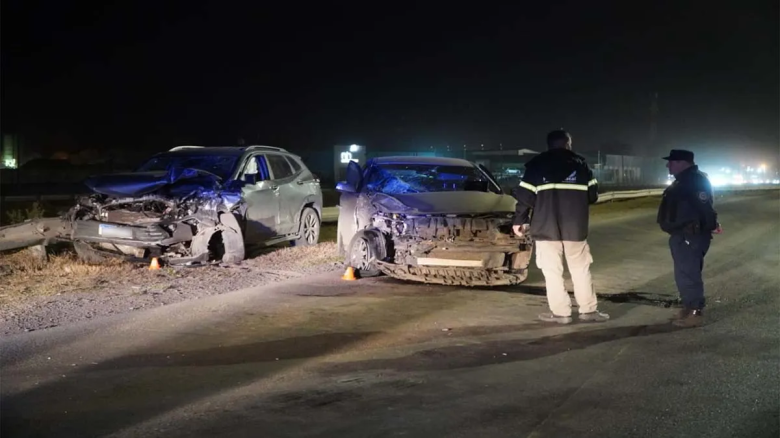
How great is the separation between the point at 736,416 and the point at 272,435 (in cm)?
295

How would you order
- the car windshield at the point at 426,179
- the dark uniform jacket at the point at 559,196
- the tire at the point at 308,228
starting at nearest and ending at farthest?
the dark uniform jacket at the point at 559,196
the car windshield at the point at 426,179
the tire at the point at 308,228

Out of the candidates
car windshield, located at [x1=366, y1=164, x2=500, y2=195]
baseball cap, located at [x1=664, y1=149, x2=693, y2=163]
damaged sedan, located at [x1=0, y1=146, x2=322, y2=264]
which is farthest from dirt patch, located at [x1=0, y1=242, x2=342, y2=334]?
baseball cap, located at [x1=664, y1=149, x2=693, y2=163]

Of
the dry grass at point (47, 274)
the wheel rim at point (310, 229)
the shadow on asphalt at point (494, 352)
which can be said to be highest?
the wheel rim at point (310, 229)

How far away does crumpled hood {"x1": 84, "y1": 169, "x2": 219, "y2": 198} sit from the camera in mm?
9617

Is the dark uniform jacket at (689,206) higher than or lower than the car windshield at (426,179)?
lower

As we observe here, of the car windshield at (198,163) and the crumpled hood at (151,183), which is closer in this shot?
the crumpled hood at (151,183)

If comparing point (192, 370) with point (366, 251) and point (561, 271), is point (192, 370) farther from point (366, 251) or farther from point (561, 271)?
point (366, 251)

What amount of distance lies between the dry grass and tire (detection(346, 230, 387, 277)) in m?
3.13

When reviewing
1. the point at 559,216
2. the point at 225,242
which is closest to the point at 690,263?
the point at 559,216

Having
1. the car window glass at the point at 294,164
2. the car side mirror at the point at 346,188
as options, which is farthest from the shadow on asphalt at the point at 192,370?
the car window glass at the point at 294,164

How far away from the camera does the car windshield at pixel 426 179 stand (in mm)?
10289

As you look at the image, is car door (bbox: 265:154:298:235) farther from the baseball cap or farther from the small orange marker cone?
the baseball cap

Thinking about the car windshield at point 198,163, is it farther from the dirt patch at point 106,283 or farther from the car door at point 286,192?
the dirt patch at point 106,283

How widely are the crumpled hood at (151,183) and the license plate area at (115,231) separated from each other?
0.46 metres
